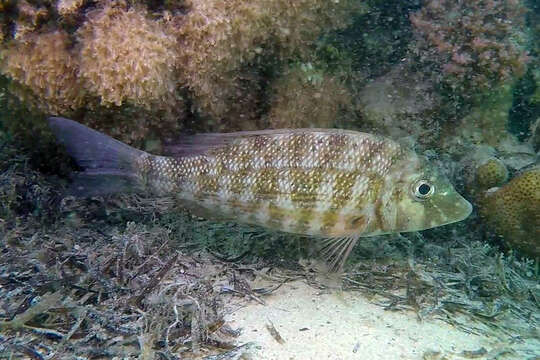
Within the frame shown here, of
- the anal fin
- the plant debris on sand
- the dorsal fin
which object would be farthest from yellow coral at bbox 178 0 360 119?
the anal fin

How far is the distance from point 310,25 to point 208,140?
5.98 ft

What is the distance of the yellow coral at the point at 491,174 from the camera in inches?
184

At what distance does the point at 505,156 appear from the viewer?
529 centimetres

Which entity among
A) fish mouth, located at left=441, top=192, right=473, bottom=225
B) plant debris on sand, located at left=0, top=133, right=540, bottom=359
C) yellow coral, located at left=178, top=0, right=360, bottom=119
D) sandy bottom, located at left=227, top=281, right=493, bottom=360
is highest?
yellow coral, located at left=178, top=0, right=360, bottom=119

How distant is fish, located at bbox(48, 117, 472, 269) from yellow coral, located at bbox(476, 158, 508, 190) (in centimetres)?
147

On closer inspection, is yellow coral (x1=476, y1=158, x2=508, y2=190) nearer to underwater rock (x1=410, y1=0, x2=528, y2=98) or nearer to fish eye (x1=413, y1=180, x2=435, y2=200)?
underwater rock (x1=410, y1=0, x2=528, y2=98)

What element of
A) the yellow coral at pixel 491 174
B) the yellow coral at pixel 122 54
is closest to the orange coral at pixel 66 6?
the yellow coral at pixel 122 54

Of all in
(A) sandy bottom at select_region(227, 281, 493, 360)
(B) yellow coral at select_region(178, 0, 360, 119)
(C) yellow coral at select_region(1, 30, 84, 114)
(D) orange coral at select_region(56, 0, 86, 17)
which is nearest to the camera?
(A) sandy bottom at select_region(227, 281, 493, 360)

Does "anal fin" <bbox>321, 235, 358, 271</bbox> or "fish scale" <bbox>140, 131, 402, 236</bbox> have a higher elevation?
"fish scale" <bbox>140, 131, 402, 236</bbox>

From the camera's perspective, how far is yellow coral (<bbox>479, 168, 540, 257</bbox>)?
4.48m

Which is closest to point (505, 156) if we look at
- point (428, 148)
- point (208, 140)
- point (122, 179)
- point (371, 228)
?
point (428, 148)

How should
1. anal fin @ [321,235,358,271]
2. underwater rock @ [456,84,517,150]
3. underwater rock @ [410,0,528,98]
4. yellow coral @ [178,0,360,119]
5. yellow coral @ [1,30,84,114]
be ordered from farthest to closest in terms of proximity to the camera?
underwater rock @ [456,84,517,150], underwater rock @ [410,0,528,98], anal fin @ [321,235,358,271], yellow coral @ [178,0,360,119], yellow coral @ [1,30,84,114]

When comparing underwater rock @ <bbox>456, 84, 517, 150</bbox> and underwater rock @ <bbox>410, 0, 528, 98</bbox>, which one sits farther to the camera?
underwater rock @ <bbox>456, 84, 517, 150</bbox>

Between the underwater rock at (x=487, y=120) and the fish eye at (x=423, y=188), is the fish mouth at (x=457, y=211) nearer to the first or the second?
Answer: the fish eye at (x=423, y=188)
